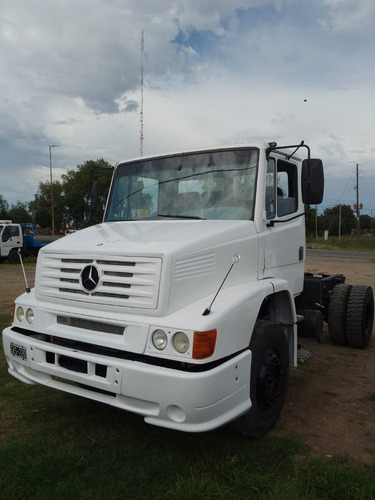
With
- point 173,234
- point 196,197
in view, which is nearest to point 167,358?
point 173,234

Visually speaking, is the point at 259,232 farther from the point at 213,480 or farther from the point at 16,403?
the point at 16,403

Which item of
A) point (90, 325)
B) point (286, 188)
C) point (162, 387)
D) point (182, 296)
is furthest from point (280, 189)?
point (162, 387)

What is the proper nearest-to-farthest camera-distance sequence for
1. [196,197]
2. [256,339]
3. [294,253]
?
[256,339] → [196,197] → [294,253]

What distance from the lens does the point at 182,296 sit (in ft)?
10.5

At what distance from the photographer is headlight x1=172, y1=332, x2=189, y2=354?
2.89 metres

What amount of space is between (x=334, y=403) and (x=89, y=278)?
2.85 meters

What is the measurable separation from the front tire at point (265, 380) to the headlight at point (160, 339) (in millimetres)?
787

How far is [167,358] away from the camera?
9.62 feet

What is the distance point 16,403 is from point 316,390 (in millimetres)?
3166

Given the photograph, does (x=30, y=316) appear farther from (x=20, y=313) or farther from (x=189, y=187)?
(x=189, y=187)

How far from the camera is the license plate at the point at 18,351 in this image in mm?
3613

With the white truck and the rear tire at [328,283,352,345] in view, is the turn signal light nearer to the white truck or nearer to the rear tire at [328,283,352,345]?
the white truck

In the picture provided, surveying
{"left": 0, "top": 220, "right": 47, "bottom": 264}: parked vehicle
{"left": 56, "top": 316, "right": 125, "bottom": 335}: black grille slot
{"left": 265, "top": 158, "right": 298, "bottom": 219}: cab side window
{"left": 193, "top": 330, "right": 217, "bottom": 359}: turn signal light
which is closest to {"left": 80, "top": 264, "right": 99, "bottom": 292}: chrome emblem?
{"left": 56, "top": 316, "right": 125, "bottom": 335}: black grille slot

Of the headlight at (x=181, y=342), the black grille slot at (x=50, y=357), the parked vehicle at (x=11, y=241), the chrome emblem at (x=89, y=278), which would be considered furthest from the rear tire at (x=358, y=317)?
the parked vehicle at (x=11, y=241)
